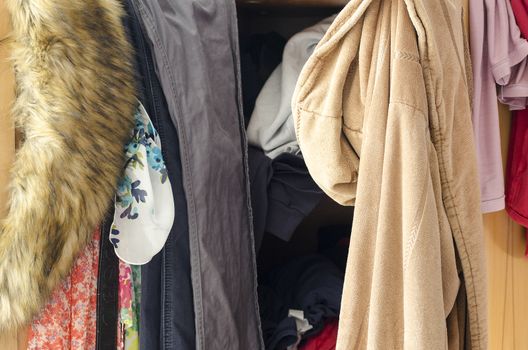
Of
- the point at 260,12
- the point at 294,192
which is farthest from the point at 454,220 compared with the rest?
the point at 260,12

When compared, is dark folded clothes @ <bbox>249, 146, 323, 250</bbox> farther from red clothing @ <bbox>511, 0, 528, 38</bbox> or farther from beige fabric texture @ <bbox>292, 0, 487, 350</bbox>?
red clothing @ <bbox>511, 0, 528, 38</bbox>

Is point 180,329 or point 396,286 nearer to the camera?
point 396,286

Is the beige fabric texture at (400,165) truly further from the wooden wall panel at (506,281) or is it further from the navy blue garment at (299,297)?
the wooden wall panel at (506,281)

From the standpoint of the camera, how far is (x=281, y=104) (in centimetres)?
97

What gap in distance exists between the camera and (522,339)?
1.13m

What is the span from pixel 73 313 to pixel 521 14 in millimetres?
937

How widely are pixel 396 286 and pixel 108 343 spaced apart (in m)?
0.46

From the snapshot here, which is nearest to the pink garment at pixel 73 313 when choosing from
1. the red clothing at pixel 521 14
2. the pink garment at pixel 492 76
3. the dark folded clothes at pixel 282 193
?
the dark folded clothes at pixel 282 193

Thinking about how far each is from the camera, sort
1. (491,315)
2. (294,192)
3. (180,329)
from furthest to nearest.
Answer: (491,315) < (294,192) < (180,329)

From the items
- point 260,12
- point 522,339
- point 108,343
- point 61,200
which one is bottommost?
point 522,339

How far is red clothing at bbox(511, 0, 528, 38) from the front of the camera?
98 centimetres

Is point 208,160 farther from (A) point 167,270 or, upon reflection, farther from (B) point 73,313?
(B) point 73,313

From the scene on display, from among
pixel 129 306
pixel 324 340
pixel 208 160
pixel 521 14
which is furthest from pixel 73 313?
pixel 521 14

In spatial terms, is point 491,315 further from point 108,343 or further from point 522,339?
point 108,343
